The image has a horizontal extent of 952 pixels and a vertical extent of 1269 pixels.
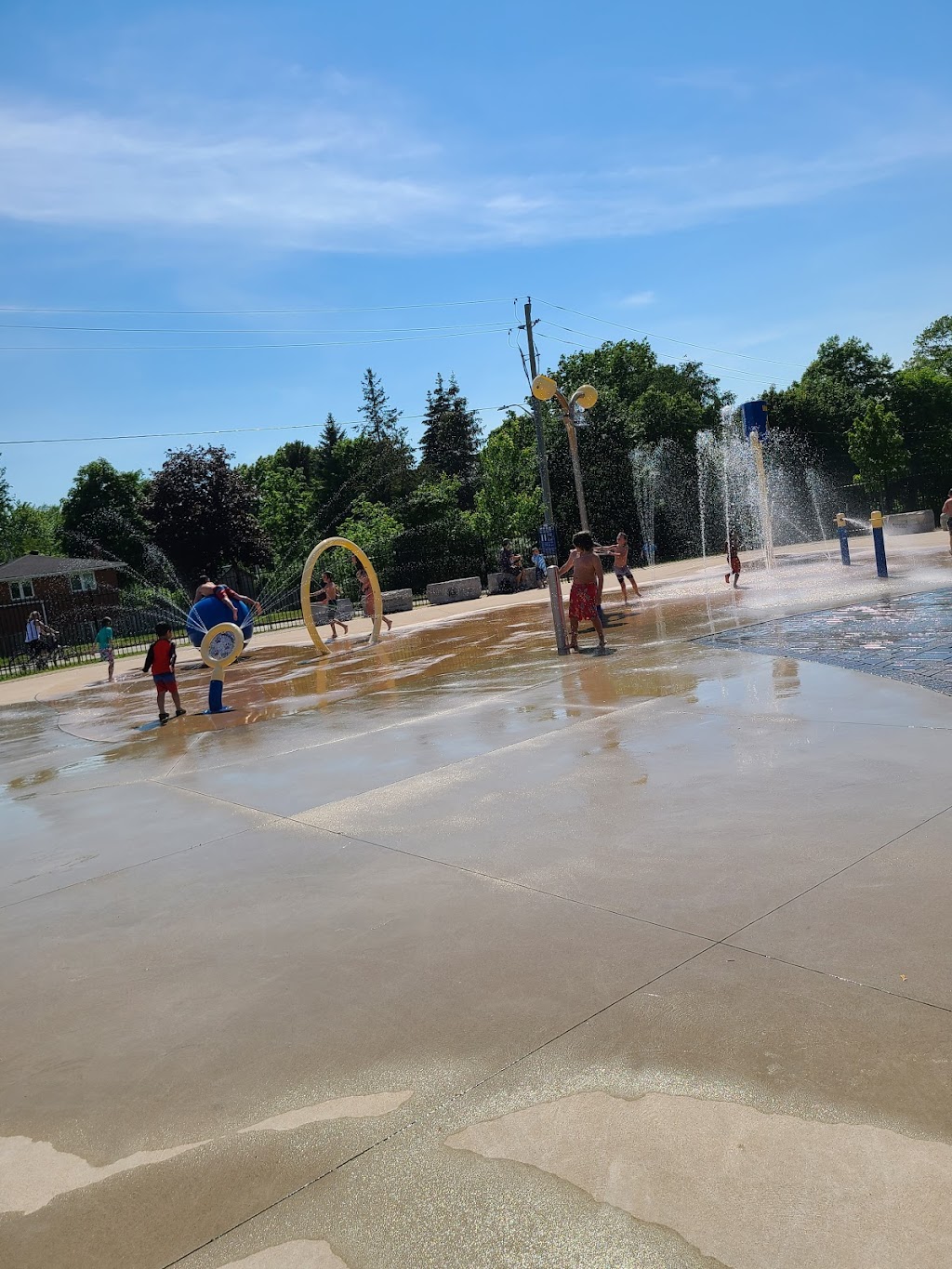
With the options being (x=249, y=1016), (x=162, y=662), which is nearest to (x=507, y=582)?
(x=162, y=662)

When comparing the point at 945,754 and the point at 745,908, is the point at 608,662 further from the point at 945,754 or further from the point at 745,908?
the point at 745,908

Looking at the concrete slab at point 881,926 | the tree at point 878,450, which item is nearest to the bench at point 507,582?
the tree at point 878,450

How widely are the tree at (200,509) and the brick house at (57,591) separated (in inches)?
Answer: 130

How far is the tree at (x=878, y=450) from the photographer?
45.2m

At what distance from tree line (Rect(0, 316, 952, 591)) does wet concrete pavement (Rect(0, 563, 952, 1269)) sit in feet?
91.4

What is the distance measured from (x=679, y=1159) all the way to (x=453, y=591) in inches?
1116

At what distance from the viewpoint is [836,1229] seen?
2.33 meters

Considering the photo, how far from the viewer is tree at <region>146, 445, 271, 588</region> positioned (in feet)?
147

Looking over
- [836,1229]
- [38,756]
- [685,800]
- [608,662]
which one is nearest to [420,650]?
[608,662]

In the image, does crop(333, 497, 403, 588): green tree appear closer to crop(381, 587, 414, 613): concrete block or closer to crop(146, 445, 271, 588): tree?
crop(381, 587, 414, 613): concrete block

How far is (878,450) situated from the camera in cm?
4544

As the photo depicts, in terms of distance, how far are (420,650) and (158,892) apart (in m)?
11.2

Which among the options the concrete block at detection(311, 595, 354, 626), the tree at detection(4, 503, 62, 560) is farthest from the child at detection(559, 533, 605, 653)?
the tree at detection(4, 503, 62, 560)

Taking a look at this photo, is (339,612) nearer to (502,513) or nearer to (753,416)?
(753,416)
